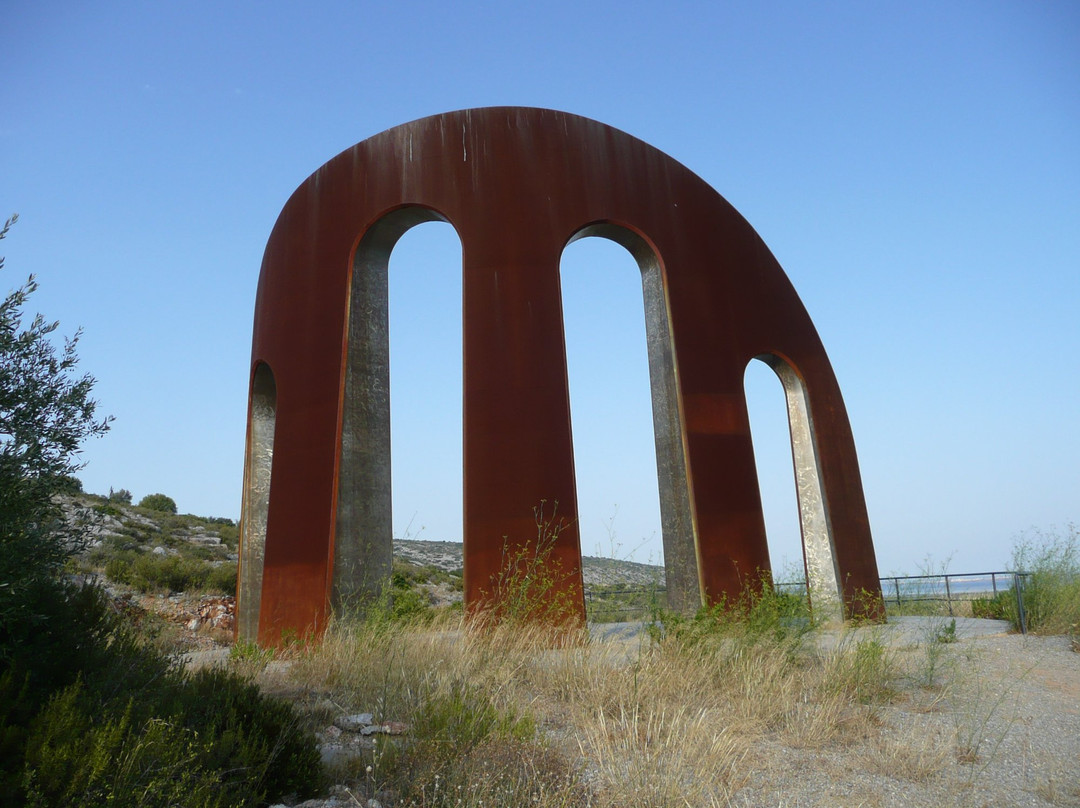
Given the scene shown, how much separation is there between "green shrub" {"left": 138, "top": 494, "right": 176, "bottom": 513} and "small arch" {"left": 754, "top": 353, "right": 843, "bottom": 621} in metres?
22.6

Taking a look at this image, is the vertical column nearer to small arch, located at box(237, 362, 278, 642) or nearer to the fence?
the fence

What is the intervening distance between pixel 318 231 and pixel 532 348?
345 centimetres

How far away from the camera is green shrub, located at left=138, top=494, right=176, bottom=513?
25766mm

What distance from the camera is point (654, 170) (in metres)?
9.69

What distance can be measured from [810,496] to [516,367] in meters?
4.48

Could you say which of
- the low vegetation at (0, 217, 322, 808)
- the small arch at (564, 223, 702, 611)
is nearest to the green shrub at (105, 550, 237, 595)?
the small arch at (564, 223, 702, 611)

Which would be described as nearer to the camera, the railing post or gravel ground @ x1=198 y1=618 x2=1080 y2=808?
gravel ground @ x1=198 y1=618 x2=1080 y2=808

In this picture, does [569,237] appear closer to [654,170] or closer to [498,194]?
[498,194]

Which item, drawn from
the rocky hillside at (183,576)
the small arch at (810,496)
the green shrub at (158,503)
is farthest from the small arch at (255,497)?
the green shrub at (158,503)

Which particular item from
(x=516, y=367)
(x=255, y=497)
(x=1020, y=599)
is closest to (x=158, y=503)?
(x=255, y=497)

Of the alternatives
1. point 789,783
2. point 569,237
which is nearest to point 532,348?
point 569,237

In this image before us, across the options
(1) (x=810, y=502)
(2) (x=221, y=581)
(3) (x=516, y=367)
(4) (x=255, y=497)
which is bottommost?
(2) (x=221, y=581)

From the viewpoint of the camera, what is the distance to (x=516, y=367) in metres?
8.25

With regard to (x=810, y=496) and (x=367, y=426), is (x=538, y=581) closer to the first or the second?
(x=367, y=426)
